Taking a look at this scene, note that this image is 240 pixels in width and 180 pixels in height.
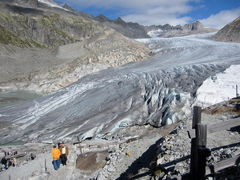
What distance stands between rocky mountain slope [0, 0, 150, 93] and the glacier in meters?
12.6

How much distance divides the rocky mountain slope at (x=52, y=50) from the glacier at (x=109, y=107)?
12575 millimetres

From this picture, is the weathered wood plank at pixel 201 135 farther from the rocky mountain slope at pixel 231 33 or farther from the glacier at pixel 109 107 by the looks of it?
the rocky mountain slope at pixel 231 33

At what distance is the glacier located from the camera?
18891 mm

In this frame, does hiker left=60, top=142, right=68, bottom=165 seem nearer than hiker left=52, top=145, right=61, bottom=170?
No

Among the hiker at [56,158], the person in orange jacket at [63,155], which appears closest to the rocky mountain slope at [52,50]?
the person in orange jacket at [63,155]

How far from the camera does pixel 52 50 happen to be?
61.1 m

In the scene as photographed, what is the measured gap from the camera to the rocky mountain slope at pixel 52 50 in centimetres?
4272

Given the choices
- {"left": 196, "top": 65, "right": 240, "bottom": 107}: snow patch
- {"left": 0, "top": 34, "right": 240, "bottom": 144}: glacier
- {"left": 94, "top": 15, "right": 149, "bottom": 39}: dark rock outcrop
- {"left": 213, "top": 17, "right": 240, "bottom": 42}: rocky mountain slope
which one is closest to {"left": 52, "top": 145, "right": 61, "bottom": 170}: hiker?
{"left": 0, "top": 34, "right": 240, "bottom": 144}: glacier

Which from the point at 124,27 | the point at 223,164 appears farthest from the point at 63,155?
the point at 124,27

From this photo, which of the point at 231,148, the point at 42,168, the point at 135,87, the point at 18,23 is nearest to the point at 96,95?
the point at 135,87

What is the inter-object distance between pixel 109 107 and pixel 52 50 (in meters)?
42.1

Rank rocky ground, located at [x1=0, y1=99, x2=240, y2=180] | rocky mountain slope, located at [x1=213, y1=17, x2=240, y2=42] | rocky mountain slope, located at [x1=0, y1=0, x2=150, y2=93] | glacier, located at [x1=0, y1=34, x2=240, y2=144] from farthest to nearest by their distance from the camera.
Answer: rocky mountain slope, located at [x1=213, y1=17, x2=240, y2=42] → rocky mountain slope, located at [x1=0, y1=0, x2=150, y2=93] → glacier, located at [x1=0, y1=34, x2=240, y2=144] → rocky ground, located at [x1=0, y1=99, x2=240, y2=180]

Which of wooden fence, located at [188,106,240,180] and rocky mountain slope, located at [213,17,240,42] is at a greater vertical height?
rocky mountain slope, located at [213,17,240,42]

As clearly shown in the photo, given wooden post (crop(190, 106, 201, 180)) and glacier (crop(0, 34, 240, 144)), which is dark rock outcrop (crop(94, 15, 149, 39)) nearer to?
glacier (crop(0, 34, 240, 144))
